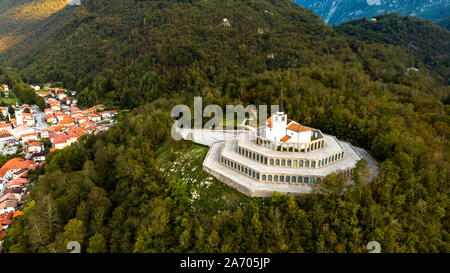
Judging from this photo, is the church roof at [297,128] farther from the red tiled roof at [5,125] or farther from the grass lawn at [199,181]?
the red tiled roof at [5,125]

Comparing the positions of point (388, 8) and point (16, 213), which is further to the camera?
point (388, 8)

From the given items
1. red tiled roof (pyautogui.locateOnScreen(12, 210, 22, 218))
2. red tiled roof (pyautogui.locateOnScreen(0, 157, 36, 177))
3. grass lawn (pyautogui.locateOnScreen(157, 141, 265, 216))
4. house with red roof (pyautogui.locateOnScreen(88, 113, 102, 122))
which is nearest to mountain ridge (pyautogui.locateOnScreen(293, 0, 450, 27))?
house with red roof (pyautogui.locateOnScreen(88, 113, 102, 122))

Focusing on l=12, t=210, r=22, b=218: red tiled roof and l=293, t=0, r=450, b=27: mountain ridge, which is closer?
l=12, t=210, r=22, b=218: red tiled roof

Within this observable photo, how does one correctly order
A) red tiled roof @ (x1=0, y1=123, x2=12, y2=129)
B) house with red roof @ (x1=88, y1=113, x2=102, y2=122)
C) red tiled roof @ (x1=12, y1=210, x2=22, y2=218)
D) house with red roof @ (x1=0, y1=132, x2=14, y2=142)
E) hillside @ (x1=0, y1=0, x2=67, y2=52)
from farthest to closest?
hillside @ (x1=0, y1=0, x2=67, y2=52) < house with red roof @ (x1=88, y1=113, x2=102, y2=122) < red tiled roof @ (x1=0, y1=123, x2=12, y2=129) < house with red roof @ (x1=0, y1=132, x2=14, y2=142) < red tiled roof @ (x1=12, y1=210, x2=22, y2=218)

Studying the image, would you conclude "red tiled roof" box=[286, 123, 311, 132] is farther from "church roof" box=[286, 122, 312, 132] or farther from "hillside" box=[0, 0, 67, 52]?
"hillside" box=[0, 0, 67, 52]

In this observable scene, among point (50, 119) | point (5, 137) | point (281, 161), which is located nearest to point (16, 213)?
point (281, 161)

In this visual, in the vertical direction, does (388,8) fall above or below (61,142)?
above

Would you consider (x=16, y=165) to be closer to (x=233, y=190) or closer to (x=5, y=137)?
(x=5, y=137)
